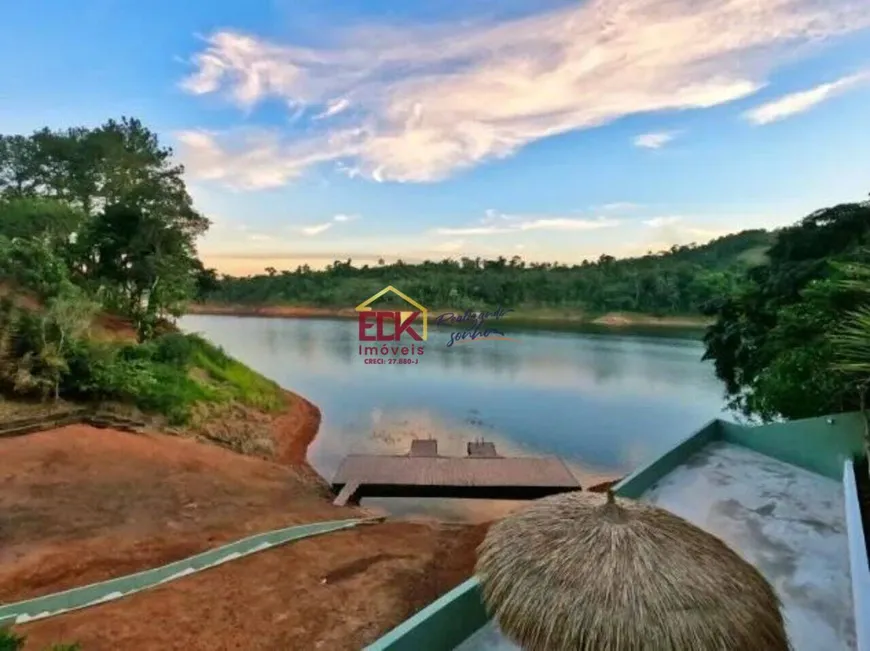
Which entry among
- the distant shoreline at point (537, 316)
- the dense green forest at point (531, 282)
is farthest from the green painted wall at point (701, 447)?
the distant shoreline at point (537, 316)

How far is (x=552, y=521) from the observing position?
238 cm

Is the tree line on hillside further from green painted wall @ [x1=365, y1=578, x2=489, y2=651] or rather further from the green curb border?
the green curb border

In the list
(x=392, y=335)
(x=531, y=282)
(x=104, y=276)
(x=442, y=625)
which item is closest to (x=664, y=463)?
(x=442, y=625)

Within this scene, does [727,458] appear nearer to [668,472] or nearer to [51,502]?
[668,472]

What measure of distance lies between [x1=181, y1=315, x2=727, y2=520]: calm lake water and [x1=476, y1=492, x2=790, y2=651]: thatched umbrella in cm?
617

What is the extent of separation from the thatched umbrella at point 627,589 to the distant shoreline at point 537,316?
35.7m

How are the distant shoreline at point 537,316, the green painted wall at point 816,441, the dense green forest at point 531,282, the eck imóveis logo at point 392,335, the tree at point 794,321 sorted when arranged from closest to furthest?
the green painted wall at point 816,441
the tree at point 794,321
the eck imóveis logo at point 392,335
the distant shoreline at point 537,316
the dense green forest at point 531,282

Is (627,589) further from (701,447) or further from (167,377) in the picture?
(167,377)

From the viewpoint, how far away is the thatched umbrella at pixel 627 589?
6.45 feet

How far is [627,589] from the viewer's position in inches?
79.7

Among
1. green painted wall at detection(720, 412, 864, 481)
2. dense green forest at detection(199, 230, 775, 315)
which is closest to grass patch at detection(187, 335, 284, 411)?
green painted wall at detection(720, 412, 864, 481)

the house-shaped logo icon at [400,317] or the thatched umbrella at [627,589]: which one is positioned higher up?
the thatched umbrella at [627,589]

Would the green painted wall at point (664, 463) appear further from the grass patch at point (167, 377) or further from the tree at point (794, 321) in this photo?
the grass patch at point (167, 377)

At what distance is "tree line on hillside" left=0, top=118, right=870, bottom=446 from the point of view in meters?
6.66
